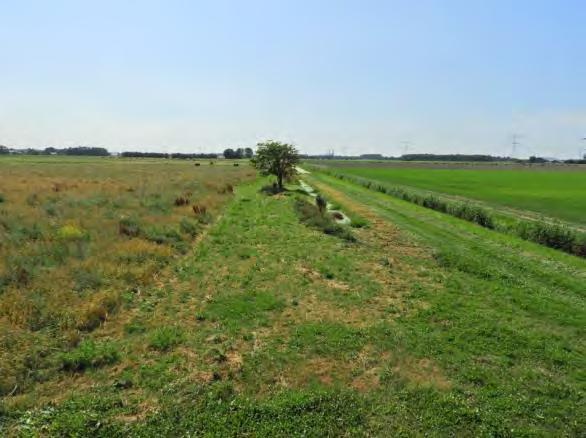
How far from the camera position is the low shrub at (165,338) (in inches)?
308

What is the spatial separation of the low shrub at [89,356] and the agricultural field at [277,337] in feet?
0.09

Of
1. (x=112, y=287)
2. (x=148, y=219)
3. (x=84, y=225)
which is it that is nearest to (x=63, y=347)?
(x=112, y=287)

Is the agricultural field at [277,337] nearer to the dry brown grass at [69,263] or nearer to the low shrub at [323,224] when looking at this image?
the dry brown grass at [69,263]

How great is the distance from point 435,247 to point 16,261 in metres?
15.8

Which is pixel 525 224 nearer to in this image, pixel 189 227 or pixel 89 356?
pixel 189 227

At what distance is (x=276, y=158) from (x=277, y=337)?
122ft

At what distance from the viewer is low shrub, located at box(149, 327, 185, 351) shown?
783cm

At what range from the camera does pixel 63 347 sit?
7.48 metres

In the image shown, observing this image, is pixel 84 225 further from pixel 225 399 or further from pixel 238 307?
pixel 225 399

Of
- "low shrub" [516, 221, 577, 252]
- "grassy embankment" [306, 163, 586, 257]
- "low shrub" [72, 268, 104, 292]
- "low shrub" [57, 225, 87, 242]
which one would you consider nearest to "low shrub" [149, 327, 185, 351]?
"low shrub" [72, 268, 104, 292]

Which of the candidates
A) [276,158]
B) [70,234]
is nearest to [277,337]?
[70,234]

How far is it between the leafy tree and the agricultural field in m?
28.1

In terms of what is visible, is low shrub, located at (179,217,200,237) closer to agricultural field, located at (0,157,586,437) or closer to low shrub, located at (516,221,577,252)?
agricultural field, located at (0,157,586,437)

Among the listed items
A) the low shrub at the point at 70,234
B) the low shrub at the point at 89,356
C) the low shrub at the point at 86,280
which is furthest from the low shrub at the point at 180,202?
the low shrub at the point at 89,356
